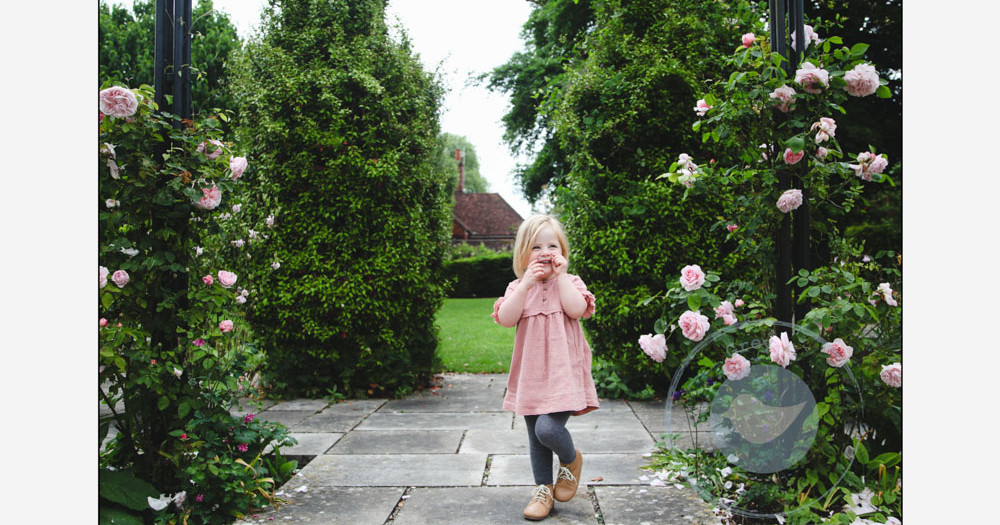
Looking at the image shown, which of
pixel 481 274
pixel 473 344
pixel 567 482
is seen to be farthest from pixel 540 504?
pixel 481 274

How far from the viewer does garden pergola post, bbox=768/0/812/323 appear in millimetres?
2758

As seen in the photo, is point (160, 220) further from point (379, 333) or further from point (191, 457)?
point (379, 333)

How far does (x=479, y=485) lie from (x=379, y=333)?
8.40ft

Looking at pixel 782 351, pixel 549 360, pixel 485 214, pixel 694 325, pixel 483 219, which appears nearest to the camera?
pixel 782 351

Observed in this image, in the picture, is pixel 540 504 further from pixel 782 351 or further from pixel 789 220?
pixel 789 220

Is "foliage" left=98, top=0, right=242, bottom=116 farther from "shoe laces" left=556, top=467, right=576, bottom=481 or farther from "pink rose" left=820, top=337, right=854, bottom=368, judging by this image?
"pink rose" left=820, top=337, right=854, bottom=368

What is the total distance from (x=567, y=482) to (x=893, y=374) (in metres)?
1.43

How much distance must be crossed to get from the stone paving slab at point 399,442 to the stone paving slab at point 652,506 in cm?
121

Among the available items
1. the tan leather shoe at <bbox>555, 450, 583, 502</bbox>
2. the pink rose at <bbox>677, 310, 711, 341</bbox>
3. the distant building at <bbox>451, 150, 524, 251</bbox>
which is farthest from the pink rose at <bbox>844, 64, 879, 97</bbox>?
the distant building at <bbox>451, 150, 524, 251</bbox>

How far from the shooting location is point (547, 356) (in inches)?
111

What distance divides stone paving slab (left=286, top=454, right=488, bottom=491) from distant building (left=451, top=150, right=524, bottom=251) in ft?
92.9

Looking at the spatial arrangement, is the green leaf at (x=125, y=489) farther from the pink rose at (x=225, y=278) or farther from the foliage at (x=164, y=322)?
the pink rose at (x=225, y=278)

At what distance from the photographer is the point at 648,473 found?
3348 millimetres

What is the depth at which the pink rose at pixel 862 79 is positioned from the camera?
258cm
